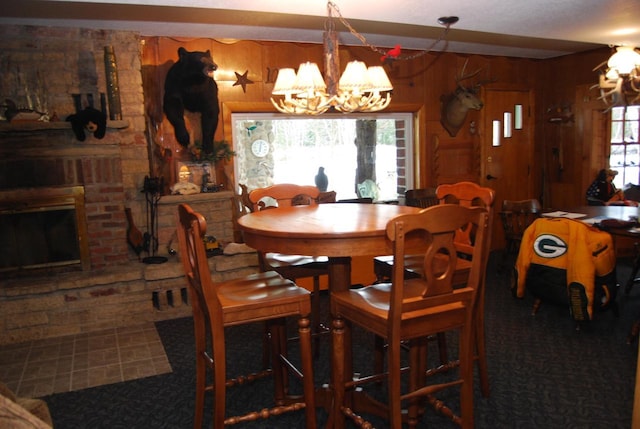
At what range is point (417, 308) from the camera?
6.31 feet

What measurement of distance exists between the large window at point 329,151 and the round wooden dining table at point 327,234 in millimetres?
2470

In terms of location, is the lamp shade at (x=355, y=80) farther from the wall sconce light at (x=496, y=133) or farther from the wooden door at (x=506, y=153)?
the wall sconce light at (x=496, y=133)

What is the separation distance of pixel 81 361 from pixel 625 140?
614 cm

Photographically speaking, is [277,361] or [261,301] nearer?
[261,301]

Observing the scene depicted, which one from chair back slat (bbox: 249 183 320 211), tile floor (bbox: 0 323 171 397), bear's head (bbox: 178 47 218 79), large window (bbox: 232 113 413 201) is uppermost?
bear's head (bbox: 178 47 218 79)

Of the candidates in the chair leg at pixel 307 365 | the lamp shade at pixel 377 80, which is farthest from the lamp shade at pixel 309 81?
the chair leg at pixel 307 365

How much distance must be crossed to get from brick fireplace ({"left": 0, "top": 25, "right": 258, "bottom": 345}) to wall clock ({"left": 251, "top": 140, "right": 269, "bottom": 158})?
3.25 feet

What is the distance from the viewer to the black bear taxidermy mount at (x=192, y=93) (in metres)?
4.32

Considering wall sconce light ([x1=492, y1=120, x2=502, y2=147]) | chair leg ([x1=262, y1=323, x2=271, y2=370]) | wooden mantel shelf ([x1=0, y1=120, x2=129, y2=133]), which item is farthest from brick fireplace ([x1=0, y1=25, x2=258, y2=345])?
wall sconce light ([x1=492, y1=120, x2=502, y2=147])

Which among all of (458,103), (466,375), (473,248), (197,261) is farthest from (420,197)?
(197,261)

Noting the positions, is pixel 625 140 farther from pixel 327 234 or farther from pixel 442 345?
pixel 327 234

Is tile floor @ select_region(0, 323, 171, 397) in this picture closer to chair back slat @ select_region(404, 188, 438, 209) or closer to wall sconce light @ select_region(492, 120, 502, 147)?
chair back slat @ select_region(404, 188, 438, 209)

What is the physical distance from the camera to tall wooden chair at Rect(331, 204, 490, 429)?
1844mm

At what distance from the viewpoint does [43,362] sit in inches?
130
